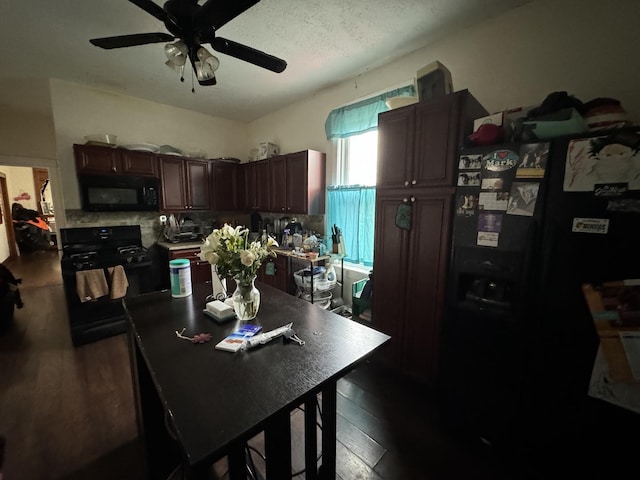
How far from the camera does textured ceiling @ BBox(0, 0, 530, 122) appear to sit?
1850 mm

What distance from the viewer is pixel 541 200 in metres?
1.26

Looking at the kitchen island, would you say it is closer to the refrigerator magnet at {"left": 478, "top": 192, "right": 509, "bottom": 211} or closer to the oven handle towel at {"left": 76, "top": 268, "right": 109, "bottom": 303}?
the refrigerator magnet at {"left": 478, "top": 192, "right": 509, "bottom": 211}

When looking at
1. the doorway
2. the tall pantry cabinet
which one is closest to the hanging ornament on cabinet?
the tall pantry cabinet

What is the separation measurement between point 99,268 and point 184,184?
Result: 1.49 m

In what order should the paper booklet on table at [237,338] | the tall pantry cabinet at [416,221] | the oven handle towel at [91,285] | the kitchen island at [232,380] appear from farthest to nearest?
1. the oven handle towel at [91,285]
2. the tall pantry cabinet at [416,221]
3. the paper booklet on table at [237,338]
4. the kitchen island at [232,380]

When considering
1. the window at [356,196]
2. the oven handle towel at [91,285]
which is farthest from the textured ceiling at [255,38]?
the oven handle towel at [91,285]

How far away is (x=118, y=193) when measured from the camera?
3.22 meters

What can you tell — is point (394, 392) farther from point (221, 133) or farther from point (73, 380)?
point (221, 133)

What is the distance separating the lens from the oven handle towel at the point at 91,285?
8.23 feet

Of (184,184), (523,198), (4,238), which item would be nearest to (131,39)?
(184,184)

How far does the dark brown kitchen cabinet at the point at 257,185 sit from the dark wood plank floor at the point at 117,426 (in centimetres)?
235

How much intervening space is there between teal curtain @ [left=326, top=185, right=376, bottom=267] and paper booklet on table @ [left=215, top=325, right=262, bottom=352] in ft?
6.41

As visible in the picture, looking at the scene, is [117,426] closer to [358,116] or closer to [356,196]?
[356,196]

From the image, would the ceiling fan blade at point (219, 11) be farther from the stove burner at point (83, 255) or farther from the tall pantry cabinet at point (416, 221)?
the stove burner at point (83, 255)
